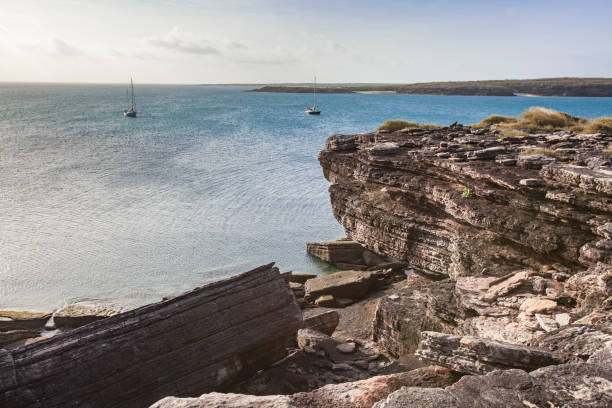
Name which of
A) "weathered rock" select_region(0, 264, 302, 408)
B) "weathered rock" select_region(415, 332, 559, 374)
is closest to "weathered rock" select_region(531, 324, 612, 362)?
"weathered rock" select_region(415, 332, 559, 374)

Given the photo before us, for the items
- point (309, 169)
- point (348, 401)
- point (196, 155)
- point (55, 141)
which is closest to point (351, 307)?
point (348, 401)

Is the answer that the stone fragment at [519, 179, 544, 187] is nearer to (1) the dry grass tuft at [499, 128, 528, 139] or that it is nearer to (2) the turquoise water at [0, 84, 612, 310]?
(1) the dry grass tuft at [499, 128, 528, 139]

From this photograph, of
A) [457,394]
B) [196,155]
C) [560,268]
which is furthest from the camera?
[196,155]

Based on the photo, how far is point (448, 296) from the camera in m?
8.80

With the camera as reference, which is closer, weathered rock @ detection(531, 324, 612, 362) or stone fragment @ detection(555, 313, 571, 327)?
weathered rock @ detection(531, 324, 612, 362)

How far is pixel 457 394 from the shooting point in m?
3.44

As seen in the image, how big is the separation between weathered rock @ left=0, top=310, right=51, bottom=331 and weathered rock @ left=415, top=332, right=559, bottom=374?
1360 cm

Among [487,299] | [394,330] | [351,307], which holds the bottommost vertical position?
[351,307]

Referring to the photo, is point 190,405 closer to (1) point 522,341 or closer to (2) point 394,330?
(1) point 522,341

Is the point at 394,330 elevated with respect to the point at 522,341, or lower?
lower

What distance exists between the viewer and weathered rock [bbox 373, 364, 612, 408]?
3.22 meters

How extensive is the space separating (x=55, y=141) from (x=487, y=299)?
194 ft

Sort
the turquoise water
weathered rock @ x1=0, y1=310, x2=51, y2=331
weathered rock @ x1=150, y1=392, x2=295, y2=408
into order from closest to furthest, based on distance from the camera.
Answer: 1. weathered rock @ x1=150, y1=392, x2=295, y2=408
2. weathered rock @ x1=0, y1=310, x2=51, y2=331
3. the turquoise water

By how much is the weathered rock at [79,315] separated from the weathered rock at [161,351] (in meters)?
9.43
